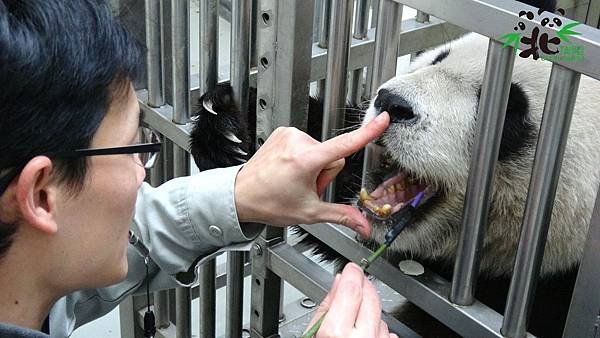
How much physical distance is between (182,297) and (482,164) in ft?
2.86

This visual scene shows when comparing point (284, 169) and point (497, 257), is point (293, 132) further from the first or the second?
point (497, 257)

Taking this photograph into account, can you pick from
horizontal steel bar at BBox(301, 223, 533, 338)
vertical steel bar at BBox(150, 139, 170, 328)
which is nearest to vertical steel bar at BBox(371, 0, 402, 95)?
horizontal steel bar at BBox(301, 223, 533, 338)

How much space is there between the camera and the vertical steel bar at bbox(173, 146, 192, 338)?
164cm

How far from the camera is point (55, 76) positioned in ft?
2.67

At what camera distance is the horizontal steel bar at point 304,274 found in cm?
130

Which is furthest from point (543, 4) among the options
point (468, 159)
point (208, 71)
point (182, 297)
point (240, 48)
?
point (182, 297)

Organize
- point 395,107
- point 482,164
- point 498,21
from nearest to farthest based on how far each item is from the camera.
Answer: point 498,21, point 482,164, point 395,107

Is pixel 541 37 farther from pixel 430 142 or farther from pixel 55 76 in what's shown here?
pixel 55 76

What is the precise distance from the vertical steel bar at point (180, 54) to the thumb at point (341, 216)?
1.58ft

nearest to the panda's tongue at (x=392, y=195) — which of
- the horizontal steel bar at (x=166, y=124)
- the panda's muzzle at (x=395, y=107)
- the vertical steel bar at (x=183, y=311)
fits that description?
the panda's muzzle at (x=395, y=107)

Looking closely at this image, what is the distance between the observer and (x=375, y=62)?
1.15m

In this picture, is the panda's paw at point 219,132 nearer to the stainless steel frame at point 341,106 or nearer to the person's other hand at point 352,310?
the stainless steel frame at point 341,106

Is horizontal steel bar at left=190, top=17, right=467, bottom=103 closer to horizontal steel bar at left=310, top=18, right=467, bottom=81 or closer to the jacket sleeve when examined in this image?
horizontal steel bar at left=310, top=18, right=467, bottom=81

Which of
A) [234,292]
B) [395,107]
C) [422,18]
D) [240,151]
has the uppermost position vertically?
[395,107]
